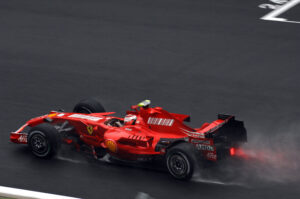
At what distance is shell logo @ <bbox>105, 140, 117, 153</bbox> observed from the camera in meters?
11.1

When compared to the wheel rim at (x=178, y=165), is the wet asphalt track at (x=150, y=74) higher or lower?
Result: higher

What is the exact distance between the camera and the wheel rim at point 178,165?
1041 centimetres

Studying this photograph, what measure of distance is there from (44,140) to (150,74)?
5668 mm

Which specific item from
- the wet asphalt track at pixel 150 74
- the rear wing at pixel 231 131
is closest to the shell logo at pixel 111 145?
the wet asphalt track at pixel 150 74

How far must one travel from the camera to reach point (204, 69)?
1656cm

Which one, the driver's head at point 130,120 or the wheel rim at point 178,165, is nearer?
the wheel rim at point 178,165

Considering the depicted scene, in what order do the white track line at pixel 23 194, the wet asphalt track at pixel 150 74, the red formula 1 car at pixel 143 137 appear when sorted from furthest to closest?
the wet asphalt track at pixel 150 74 < the red formula 1 car at pixel 143 137 < the white track line at pixel 23 194

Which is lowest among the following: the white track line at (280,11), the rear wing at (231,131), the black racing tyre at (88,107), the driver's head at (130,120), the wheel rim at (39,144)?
the wheel rim at (39,144)

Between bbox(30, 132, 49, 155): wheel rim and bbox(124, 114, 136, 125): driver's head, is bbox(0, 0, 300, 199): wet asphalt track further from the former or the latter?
bbox(124, 114, 136, 125): driver's head

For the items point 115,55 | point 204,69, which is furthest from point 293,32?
point 115,55

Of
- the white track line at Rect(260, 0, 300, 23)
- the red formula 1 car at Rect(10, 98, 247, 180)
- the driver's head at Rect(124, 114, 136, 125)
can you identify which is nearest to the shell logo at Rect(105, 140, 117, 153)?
the red formula 1 car at Rect(10, 98, 247, 180)

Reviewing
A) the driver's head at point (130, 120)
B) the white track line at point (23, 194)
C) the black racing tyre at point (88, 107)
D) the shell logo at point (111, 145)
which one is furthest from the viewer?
the black racing tyre at point (88, 107)

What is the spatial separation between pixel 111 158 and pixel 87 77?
502cm

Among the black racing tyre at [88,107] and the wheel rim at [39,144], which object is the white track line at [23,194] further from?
the black racing tyre at [88,107]
